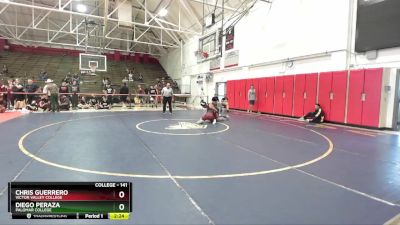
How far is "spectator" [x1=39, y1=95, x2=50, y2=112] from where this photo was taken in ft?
44.8

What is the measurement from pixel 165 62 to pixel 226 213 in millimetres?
31682

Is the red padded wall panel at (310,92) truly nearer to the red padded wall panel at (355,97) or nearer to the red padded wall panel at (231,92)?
the red padded wall panel at (355,97)

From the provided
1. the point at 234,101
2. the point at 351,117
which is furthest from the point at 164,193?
the point at 234,101

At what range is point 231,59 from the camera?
60.0ft

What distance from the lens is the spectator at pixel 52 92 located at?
12.8 meters

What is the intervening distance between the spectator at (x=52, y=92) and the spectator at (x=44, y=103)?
1.11 feet

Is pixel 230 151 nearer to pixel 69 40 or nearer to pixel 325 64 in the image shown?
pixel 325 64

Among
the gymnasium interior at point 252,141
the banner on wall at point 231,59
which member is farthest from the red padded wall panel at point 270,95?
the banner on wall at point 231,59

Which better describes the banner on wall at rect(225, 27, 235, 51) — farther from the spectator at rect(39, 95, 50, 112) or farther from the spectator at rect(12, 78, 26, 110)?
the spectator at rect(12, 78, 26, 110)

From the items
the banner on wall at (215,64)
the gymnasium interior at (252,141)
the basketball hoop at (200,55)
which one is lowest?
the gymnasium interior at (252,141)

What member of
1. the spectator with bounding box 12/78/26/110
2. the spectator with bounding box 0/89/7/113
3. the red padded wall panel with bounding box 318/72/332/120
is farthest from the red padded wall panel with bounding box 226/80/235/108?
the spectator with bounding box 0/89/7/113

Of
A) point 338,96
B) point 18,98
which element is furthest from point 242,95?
point 18,98

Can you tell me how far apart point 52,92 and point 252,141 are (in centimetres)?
1120

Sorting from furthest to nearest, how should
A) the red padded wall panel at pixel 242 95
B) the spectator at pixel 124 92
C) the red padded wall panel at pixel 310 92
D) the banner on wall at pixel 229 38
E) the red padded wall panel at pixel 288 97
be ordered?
the banner on wall at pixel 229 38
the spectator at pixel 124 92
the red padded wall panel at pixel 242 95
the red padded wall panel at pixel 288 97
the red padded wall panel at pixel 310 92
